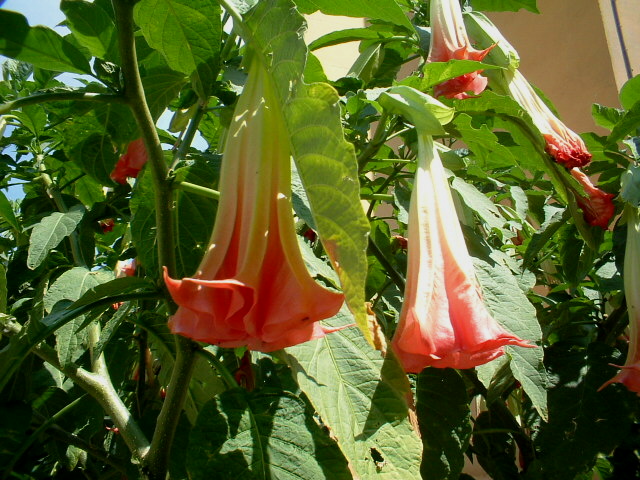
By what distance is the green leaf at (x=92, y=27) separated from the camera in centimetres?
68

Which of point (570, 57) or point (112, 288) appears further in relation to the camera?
point (570, 57)

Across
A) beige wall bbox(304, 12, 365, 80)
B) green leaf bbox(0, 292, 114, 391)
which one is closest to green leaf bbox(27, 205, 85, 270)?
green leaf bbox(0, 292, 114, 391)

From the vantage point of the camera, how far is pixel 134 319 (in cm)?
84

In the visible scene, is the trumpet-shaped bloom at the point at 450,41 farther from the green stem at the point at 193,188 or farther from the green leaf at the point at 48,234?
the green leaf at the point at 48,234

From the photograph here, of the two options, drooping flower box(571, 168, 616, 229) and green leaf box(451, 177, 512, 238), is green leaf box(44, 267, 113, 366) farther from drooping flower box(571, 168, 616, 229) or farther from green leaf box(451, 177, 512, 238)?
drooping flower box(571, 168, 616, 229)

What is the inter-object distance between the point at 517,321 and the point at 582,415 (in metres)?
0.29

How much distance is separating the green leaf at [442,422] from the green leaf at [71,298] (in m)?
0.43

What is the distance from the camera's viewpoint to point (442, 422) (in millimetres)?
802

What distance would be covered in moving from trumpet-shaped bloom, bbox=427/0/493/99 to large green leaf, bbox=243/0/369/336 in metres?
0.43

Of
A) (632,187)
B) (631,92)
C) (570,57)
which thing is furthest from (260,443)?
(570,57)

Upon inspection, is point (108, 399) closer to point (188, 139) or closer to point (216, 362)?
point (216, 362)

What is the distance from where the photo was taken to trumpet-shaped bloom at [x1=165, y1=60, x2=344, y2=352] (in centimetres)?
44

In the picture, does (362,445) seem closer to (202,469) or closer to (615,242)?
(202,469)

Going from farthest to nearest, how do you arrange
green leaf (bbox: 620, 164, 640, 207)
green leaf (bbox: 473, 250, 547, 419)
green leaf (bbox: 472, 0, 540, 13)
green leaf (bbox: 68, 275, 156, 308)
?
green leaf (bbox: 472, 0, 540, 13) → green leaf (bbox: 620, 164, 640, 207) → green leaf (bbox: 473, 250, 547, 419) → green leaf (bbox: 68, 275, 156, 308)
